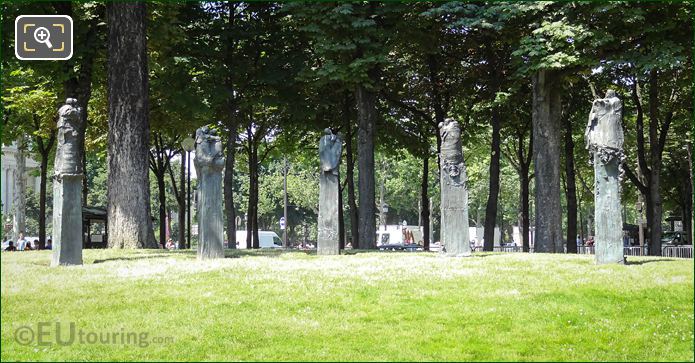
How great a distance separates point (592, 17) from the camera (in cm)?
2431

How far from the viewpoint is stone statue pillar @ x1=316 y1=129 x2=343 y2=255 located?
67.4ft

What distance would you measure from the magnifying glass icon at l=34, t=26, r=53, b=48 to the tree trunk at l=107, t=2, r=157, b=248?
9777 mm

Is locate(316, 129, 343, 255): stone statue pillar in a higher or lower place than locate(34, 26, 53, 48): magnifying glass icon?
lower

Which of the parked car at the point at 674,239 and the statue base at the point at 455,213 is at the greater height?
the statue base at the point at 455,213

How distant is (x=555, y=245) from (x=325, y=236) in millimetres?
9475

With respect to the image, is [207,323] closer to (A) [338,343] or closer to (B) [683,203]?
(A) [338,343]

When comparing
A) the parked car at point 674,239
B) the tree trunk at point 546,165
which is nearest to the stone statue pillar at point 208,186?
the tree trunk at point 546,165

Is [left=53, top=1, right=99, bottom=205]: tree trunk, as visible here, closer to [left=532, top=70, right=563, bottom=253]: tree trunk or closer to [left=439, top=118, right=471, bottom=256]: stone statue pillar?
[left=439, top=118, right=471, bottom=256]: stone statue pillar

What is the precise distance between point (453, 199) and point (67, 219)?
9.56 m

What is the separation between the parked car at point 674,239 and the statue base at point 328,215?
1156 inches

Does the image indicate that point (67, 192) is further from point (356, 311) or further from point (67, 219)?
point (356, 311)

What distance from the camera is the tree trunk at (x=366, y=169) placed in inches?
1074

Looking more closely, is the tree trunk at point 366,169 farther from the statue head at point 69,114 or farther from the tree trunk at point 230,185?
the statue head at point 69,114

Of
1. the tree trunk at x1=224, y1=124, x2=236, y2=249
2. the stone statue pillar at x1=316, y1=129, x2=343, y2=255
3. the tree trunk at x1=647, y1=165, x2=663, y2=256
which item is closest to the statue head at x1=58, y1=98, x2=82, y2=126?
the stone statue pillar at x1=316, y1=129, x2=343, y2=255
